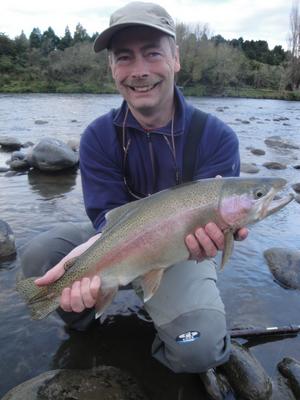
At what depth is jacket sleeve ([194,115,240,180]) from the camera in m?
3.45

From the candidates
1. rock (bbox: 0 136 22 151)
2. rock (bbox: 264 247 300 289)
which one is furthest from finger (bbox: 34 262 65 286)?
rock (bbox: 0 136 22 151)

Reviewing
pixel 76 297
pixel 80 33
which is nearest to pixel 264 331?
pixel 76 297

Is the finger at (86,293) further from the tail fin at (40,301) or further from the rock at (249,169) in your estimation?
the rock at (249,169)

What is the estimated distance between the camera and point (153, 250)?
2.70m

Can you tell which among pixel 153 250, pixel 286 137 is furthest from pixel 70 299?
pixel 286 137

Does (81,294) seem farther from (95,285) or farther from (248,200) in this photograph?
(248,200)

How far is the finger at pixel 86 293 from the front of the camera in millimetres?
2752

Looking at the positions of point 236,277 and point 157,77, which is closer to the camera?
point 157,77

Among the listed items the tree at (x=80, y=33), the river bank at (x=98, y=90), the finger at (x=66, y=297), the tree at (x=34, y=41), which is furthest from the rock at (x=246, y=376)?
the tree at (x=80, y=33)

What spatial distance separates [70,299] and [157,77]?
5.63 ft

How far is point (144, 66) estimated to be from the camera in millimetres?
3236

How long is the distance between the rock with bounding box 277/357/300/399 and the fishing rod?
1.08 feet

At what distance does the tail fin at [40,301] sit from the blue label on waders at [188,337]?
0.85 metres

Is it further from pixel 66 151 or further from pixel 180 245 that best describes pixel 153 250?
pixel 66 151
